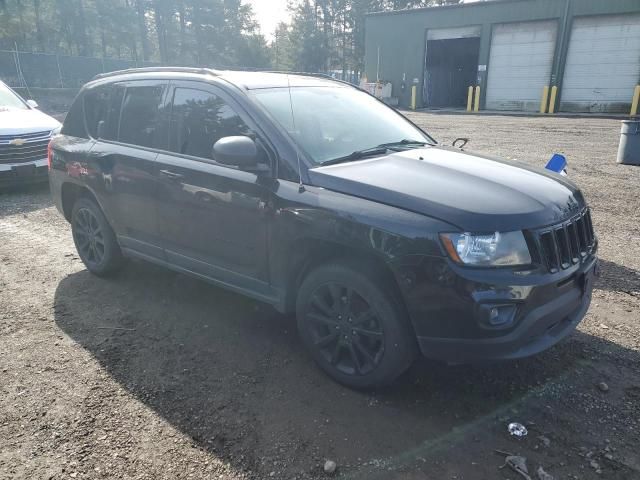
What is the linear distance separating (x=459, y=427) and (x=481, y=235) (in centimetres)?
109

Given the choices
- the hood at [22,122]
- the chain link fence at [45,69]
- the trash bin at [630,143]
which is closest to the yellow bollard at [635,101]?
the trash bin at [630,143]

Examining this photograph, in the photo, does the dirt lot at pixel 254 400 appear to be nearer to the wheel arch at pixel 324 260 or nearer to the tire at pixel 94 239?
the tire at pixel 94 239

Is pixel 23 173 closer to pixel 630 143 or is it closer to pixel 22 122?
pixel 22 122

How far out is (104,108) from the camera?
180 inches

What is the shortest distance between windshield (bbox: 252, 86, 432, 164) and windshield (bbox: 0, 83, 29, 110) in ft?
26.2

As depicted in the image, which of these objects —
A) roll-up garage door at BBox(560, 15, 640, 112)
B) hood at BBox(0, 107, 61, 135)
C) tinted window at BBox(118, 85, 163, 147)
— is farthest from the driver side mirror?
roll-up garage door at BBox(560, 15, 640, 112)

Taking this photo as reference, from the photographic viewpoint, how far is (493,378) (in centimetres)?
317

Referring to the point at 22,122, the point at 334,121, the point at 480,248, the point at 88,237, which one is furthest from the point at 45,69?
the point at 480,248

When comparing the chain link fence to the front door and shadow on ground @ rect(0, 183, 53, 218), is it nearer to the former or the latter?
shadow on ground @ rect(0, 183, 53, 218)

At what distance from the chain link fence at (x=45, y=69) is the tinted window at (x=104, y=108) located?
28491 millimetres

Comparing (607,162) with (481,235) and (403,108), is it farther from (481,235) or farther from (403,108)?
(403,108)

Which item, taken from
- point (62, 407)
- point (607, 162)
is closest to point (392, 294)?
point (62, 407)

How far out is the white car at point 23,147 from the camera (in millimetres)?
Answer: 8148

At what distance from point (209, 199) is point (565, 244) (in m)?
2.33
